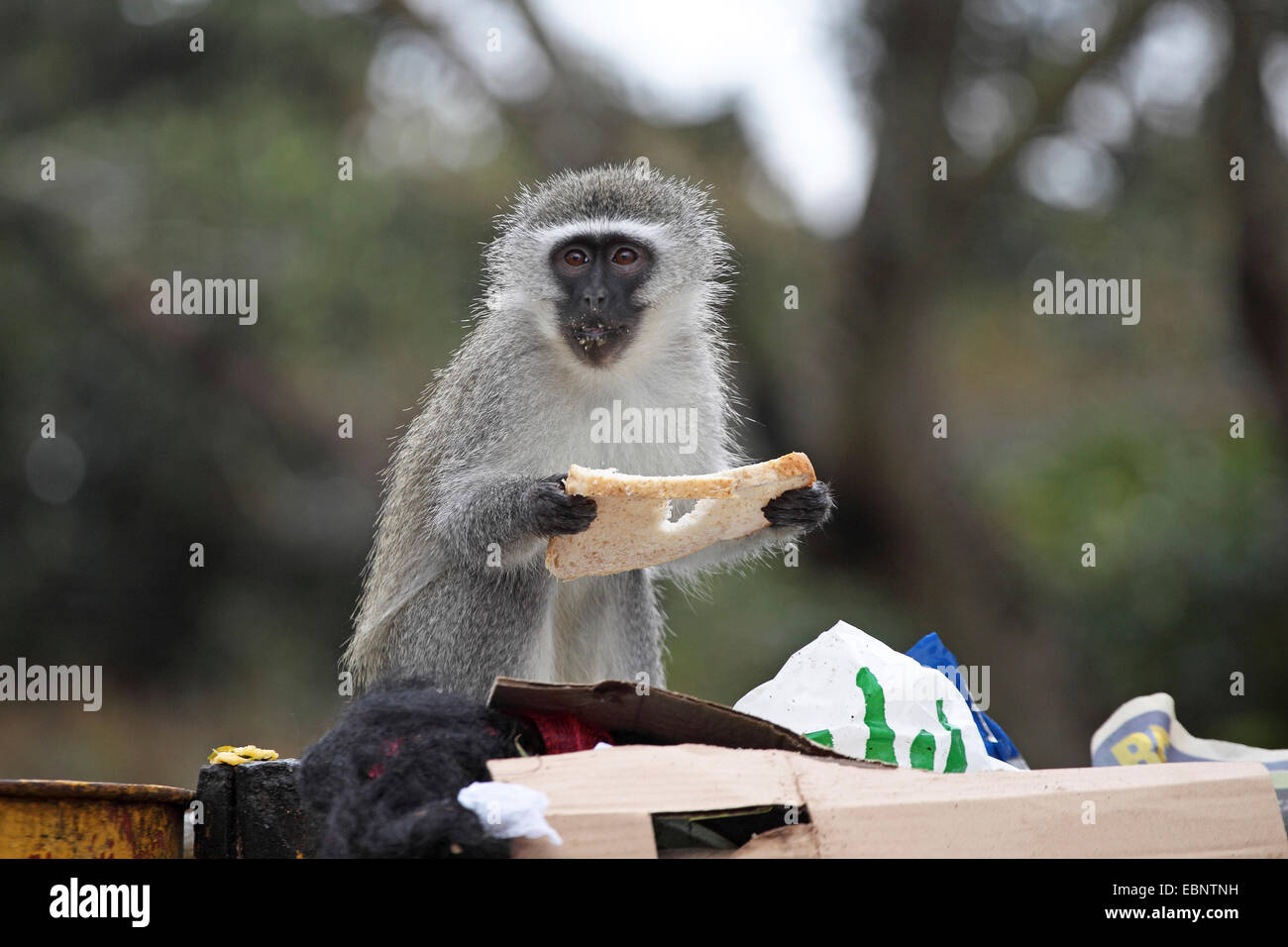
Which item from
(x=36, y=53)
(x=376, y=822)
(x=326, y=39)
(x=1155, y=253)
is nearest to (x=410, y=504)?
(x=376, y=822)

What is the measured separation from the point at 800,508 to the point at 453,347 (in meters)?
8.01

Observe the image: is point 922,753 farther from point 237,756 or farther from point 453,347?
point 453,347

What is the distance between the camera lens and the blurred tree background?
35.0 feet

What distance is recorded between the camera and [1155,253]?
13.2 meters

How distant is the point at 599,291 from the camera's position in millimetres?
4512

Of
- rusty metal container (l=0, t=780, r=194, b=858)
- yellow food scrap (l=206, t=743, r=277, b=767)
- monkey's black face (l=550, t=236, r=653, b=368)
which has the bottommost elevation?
rusty metal container (l=0, t=780, r=194, b=858)

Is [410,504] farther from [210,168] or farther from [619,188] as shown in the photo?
[210,168]

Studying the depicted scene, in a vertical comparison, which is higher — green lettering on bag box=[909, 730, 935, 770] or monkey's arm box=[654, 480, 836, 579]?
monkey's arm box=[654, 480, 836, 579]

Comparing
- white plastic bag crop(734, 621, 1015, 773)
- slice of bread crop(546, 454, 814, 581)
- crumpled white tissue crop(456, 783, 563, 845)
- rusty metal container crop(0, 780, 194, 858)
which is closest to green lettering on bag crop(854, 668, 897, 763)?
white plastic bag crop(734, 621, 1015, 773)

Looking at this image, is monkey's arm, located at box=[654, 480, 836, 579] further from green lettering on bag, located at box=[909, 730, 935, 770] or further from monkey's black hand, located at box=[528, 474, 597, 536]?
green lettering on bag, located at box=[909, 730, 935, 770]

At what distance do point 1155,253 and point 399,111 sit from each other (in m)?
7.49

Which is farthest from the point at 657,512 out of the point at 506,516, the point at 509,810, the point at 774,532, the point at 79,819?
the point at 79,819

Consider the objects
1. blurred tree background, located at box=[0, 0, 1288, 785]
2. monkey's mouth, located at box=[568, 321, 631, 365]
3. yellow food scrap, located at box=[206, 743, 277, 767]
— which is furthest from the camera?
blurred tree background, located at box=[0, 0, 1288, 785]

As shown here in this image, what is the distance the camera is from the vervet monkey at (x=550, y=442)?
4348mm
